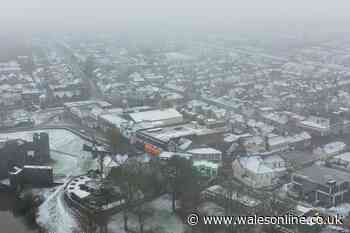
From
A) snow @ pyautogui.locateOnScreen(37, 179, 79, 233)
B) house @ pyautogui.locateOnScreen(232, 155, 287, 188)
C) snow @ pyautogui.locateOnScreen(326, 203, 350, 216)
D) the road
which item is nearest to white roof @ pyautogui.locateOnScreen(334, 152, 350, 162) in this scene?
house @ pyautogui.locateOnScreen(232, 155, 287, 188)

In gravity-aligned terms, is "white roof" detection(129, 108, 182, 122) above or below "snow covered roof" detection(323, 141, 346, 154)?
above

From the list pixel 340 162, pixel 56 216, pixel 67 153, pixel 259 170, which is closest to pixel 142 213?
pixel 56 216

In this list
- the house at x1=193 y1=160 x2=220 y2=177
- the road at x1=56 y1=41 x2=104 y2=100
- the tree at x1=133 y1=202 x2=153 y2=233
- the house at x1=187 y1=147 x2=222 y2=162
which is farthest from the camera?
the road at x1=56 y1=41 x2=104 y2=100

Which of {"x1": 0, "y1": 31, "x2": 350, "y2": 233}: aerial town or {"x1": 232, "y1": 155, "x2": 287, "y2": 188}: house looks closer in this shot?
{"x1": 0, "y1": 31, "x2": 350, "y2": 233}: aerial town

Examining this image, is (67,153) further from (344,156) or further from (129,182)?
(344,156)

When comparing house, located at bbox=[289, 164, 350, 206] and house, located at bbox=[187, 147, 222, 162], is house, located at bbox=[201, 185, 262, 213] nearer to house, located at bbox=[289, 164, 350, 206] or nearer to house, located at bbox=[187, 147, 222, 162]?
house, located at bbox=[289, 164, 350, 206]

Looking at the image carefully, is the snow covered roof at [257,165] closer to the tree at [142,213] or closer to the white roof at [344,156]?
the white roof at [344,156]
